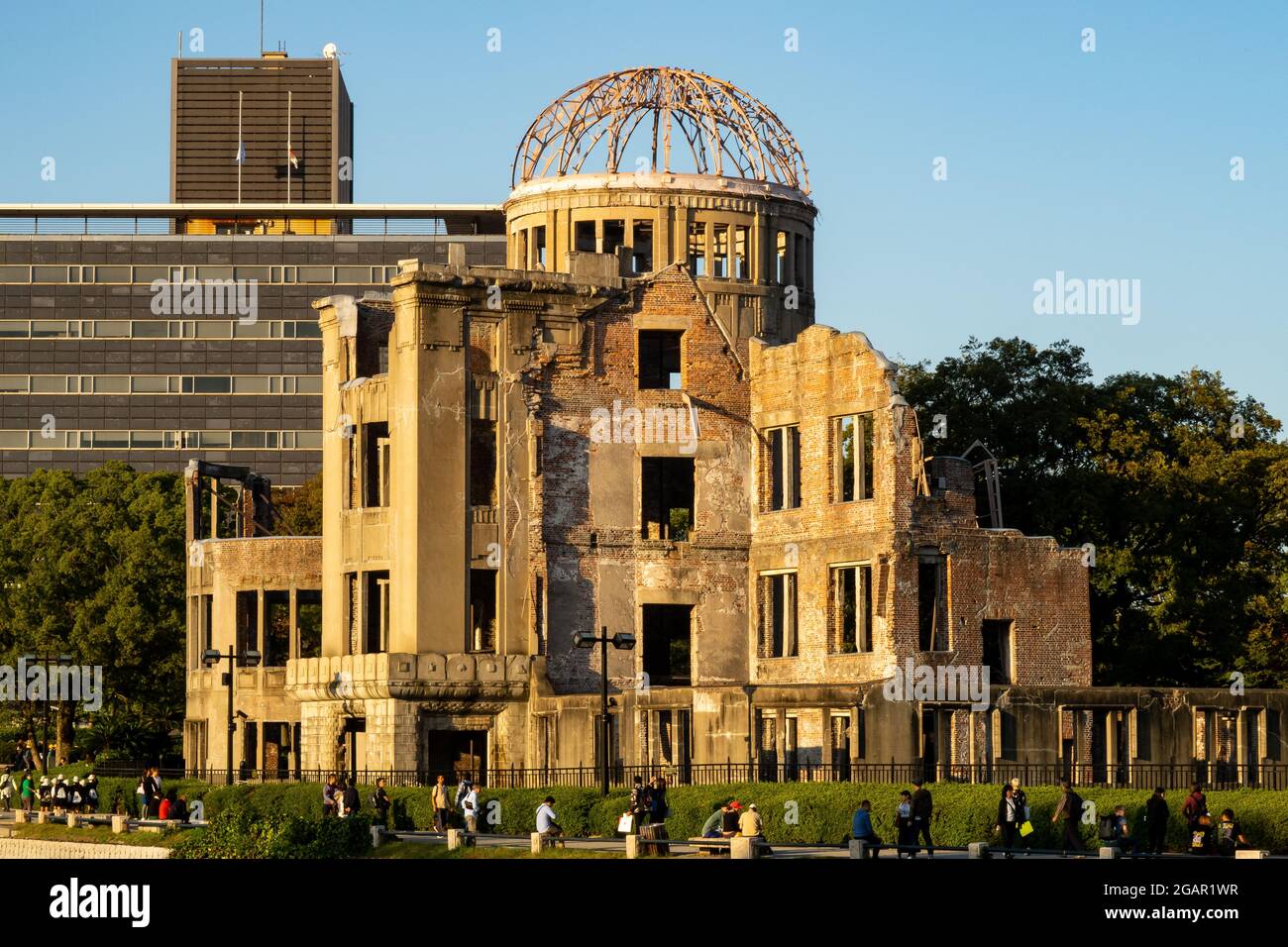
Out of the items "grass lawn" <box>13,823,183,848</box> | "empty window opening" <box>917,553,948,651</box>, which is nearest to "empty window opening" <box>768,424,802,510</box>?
"empty window opening" <box>917,553,948,651</box>

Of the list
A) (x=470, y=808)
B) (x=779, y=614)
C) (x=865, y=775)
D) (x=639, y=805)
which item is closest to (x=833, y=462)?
(x=779, y=614)

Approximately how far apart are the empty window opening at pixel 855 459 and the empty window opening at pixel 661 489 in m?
5.14

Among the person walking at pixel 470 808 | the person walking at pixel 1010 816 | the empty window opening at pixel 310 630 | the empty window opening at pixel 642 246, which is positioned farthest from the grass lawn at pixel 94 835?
the empty window opening at pixel 310 630

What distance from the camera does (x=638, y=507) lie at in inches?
2773

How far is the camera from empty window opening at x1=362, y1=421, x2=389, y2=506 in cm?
6994

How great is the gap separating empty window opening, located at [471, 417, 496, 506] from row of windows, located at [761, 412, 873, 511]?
7.55 metres

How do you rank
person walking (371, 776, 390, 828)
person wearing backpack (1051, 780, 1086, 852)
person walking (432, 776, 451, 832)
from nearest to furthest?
person wearing backpack (1051, 780, 1086, 852) → person walking (432, 776, 451, 832) → person walking (371, 776, 390, 828)

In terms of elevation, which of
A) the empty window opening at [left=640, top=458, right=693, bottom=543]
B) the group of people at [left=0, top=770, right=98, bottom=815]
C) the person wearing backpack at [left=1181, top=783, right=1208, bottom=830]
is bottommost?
the group of people at [left=0, top=770, right=98, bottom=815]

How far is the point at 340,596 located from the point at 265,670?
17.4 ft

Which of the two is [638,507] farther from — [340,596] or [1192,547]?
[1192,547]

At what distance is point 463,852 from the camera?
156 ft

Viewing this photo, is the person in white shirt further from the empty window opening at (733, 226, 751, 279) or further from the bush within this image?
the empty window opening at (733, 226, 751, 279)

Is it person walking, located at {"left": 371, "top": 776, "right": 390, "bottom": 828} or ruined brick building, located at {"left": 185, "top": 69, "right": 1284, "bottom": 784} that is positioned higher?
ruined brick building, located at {"left": 185, "top": 69, "right": 1284, "bottom": 784}

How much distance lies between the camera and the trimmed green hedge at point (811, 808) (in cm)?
4809
